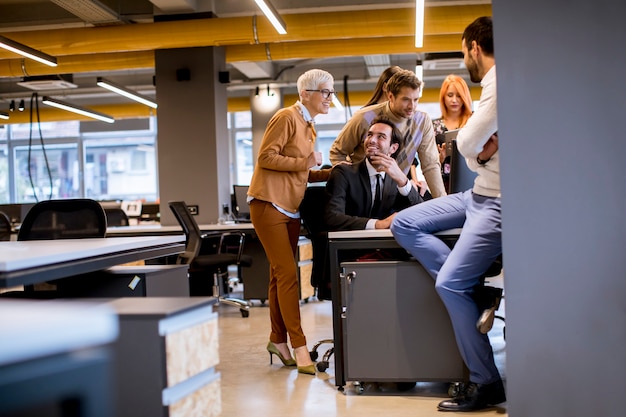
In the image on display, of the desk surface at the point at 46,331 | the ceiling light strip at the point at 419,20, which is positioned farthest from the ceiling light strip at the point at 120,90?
the desk surface at the point at 46,331

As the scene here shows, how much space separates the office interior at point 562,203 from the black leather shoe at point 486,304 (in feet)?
1.65

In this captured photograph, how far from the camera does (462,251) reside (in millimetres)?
3002

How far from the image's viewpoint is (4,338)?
136cm

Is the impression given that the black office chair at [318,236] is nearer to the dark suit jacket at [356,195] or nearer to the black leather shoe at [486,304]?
the dark suit jacket at [356,195]

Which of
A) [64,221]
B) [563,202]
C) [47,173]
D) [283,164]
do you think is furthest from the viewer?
[47,173]

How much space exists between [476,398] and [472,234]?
715 millimetres

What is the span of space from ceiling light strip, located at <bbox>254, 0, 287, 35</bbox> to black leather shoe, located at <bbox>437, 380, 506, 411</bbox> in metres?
4.62

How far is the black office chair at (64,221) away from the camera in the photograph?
3.77m

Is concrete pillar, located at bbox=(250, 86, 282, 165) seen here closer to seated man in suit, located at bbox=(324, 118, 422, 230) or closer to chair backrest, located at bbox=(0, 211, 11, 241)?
chair backrest, located at bbox=(0, 211, 11, 241)

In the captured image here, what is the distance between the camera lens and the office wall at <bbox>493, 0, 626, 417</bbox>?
7.93 feet

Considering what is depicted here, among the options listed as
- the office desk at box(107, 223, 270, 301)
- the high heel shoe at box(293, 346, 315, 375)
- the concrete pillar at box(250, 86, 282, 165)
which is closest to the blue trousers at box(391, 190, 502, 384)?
the high heel shoe at box(293, 346, 315, 375)

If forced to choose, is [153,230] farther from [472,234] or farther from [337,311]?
[472,234]

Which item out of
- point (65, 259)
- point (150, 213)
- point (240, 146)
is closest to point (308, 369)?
point (65, 259)

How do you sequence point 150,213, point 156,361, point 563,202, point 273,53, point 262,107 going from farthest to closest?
1. point 262,107
2. point 150,213
3. point 273,53
4. point 563,202
5. point 156,361
